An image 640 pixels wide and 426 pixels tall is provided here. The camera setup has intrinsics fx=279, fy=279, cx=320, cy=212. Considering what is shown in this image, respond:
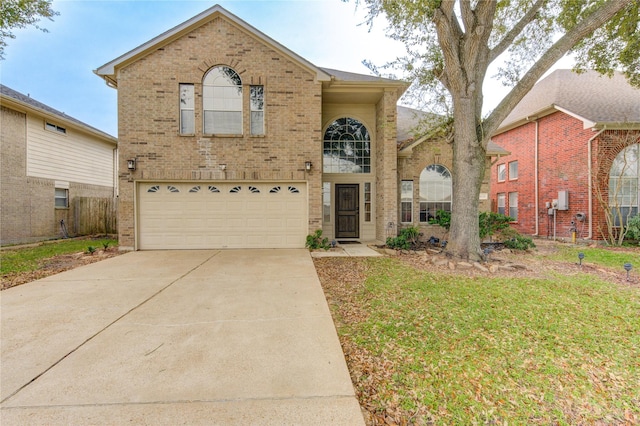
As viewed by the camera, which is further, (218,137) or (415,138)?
(415,138)

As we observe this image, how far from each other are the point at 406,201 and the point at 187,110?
25.7 ft

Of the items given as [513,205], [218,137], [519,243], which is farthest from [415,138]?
[513,205]

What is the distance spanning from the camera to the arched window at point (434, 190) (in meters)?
10.1

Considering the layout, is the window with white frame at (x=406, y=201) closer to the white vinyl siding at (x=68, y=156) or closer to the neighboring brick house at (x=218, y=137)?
the neighboring brick house at (x=218, y=137)

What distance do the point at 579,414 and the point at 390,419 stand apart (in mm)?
1378

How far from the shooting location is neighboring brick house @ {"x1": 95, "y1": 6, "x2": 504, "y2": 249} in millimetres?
8438

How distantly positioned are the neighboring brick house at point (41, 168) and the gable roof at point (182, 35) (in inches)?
180

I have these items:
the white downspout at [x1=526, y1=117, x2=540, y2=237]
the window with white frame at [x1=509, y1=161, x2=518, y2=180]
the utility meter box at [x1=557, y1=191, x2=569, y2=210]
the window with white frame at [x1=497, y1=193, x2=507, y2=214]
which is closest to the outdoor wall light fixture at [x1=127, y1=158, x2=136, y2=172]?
the utility meter box at [x1=557, y1=191, x2=569, y2=210]

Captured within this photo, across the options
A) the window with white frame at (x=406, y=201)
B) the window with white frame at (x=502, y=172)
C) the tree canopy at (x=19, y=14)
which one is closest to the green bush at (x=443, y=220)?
the window with white frame at (x=406, y=201)

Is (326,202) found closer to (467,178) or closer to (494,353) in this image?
(467,178)

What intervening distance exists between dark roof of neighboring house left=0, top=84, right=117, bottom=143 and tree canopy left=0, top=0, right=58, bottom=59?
330cm

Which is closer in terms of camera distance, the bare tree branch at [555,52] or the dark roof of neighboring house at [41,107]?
the bare tree branch at [555,52]

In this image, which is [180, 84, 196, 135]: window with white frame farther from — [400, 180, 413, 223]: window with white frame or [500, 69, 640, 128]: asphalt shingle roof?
[500, 69, 640, 128]: asphalt shingle roof

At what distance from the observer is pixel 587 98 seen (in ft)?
36.9
